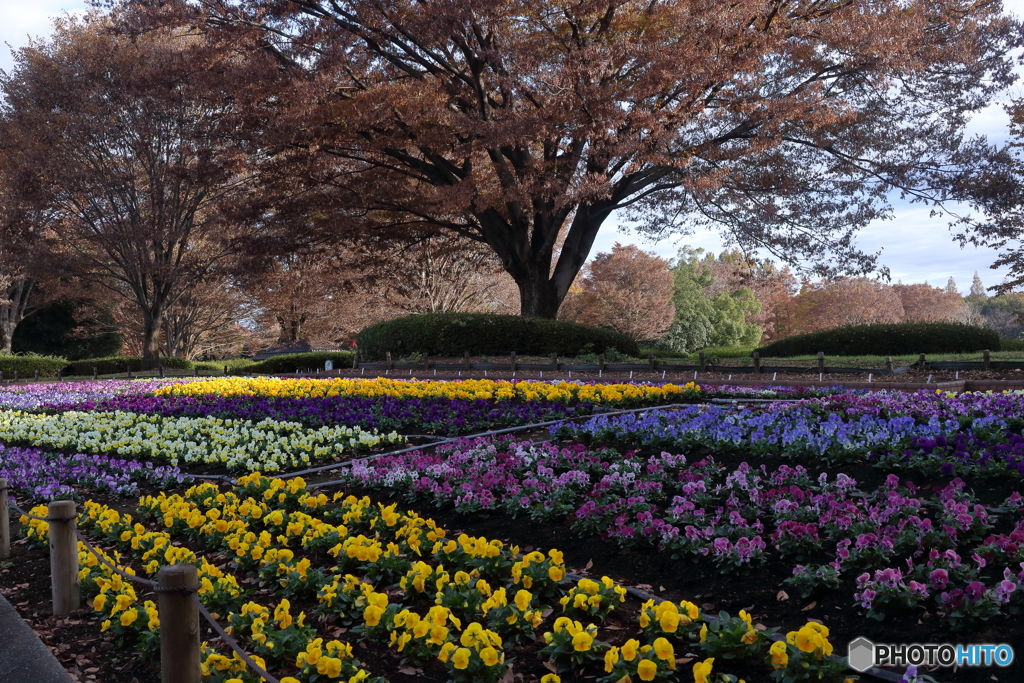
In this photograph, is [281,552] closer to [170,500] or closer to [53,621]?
[53,621]

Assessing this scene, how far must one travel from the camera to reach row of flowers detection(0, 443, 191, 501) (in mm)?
6698

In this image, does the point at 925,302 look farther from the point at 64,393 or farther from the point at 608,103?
the point at 64,393

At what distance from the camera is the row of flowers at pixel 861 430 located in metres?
4.98

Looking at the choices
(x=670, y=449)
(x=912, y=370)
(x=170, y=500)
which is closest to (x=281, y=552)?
(x=170, y=500)

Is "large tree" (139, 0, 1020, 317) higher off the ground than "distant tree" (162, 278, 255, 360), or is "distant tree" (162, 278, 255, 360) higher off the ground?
"large tree" (139, 0, 1020, 317)

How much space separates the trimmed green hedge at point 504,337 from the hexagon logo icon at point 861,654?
42.8 ft

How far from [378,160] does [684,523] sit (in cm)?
1657

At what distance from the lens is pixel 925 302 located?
1880 inches

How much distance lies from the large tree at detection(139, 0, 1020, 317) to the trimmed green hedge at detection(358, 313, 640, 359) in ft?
7.53

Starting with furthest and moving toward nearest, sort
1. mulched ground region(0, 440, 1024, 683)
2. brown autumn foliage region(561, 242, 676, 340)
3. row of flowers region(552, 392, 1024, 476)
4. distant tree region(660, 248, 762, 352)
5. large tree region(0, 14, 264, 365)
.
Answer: distant tree region(660, 248, 762, 352) < brown autumn foliage region(561, 242, 676, 340) < large tree region(0, 14, 264, 365) < row of flowers region(552, 392, 1024, 476) < mulched ground region(0, 440, 1024, 683)

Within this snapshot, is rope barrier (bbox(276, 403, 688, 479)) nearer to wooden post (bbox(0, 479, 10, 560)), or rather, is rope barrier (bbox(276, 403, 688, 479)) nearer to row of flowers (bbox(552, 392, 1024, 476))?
row of flowers (bbox(552, 392, 1024, 476))

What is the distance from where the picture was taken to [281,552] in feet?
13.8

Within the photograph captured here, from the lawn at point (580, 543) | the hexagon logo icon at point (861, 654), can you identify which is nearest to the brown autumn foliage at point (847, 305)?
the lawn at point (580, 543)

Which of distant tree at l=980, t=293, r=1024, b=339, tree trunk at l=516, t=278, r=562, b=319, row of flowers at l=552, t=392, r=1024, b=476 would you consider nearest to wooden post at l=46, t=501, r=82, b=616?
row of flowers at l=552, t=392, r=1024, b=476
